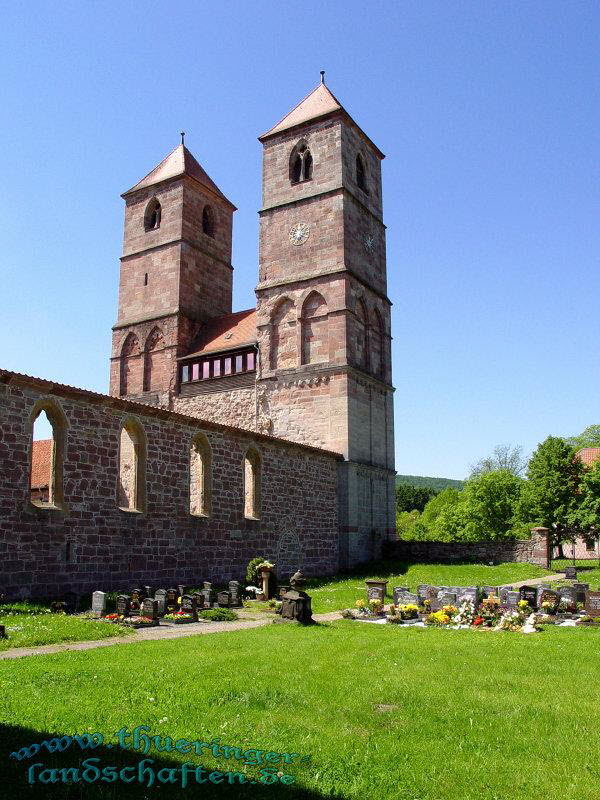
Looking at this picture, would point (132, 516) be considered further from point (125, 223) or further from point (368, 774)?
point (125, 223)

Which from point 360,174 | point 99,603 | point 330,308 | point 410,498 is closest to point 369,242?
point 360,174

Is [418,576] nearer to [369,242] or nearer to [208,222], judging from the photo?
[369,242]

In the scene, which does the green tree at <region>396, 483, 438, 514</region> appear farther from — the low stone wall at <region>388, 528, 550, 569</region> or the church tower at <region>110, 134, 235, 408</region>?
the low stone wall at <region>388, 528, 550, 569</region>

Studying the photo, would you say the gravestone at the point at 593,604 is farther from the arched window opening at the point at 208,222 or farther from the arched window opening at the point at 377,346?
the arched window opening at the point at 208,222

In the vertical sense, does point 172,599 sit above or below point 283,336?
below

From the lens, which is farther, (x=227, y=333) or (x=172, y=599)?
(x=227, y=333)

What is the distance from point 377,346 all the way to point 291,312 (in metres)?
4.36

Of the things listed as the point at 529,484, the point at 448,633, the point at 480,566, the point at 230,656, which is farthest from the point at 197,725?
the point at 529,484

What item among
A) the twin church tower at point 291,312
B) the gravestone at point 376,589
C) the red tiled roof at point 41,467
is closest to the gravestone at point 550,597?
the gravestone at point 376,589

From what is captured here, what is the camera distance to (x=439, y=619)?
1282cm

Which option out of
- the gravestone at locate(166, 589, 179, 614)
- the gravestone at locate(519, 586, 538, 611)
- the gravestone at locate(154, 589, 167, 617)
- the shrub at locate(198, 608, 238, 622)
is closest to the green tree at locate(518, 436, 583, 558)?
the gravestone at locate(519, 586, 538, 611)

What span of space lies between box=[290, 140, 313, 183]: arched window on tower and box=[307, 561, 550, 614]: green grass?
17.7 meters

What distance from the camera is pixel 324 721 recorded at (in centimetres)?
569

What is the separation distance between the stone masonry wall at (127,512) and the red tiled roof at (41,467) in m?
11.1
